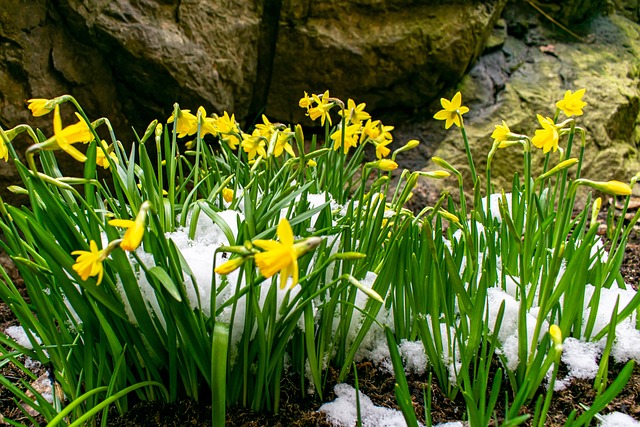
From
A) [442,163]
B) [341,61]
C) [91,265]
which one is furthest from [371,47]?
[91,265]

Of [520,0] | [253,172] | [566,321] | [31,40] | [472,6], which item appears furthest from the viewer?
[520,0]

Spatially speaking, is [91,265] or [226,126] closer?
[91,265]

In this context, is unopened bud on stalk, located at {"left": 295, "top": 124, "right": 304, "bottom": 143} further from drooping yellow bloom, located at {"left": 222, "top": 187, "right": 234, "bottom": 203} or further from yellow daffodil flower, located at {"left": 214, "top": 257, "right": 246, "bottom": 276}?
yellow daffodil flower, located at {"left": 214, "top": 257, "right": 246, "bottom": 276}

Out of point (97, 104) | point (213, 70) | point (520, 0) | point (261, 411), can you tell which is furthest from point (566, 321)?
point (520, 0)

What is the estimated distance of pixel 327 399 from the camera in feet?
3.96

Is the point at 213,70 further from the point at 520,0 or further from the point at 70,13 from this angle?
the point at 520,0

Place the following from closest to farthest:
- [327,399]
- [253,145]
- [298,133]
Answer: [327,399], [298,133], [253,145]

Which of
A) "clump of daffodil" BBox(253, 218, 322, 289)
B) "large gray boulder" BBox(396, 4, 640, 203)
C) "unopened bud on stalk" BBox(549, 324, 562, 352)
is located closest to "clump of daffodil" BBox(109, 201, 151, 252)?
"clump of daffodil" BBox(253, 218, 322, 289)

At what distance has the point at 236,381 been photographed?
1118mm

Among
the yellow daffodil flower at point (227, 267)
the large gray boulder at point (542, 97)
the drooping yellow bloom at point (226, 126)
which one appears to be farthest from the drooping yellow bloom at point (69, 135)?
the large gray boulder at point (542, 97)

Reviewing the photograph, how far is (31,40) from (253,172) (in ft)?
5.80

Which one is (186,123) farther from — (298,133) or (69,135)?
(69,135)

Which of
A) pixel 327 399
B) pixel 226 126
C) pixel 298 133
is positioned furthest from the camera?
pixel 226 126

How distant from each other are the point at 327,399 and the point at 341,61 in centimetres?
231
